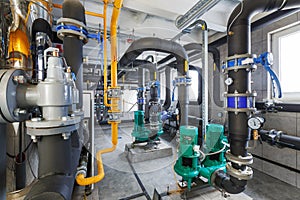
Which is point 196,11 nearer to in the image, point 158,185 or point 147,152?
point 158,185

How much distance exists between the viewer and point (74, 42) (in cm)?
75

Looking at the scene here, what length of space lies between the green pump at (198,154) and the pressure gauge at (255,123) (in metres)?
0.47

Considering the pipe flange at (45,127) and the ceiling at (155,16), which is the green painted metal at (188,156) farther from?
the ceiling at (155,16)

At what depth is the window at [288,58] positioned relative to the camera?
160 centimetres

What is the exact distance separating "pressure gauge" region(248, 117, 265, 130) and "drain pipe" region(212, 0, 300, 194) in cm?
3

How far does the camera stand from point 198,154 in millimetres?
1207

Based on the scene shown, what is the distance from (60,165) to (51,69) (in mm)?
326

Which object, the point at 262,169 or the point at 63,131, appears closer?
the point at 63,131

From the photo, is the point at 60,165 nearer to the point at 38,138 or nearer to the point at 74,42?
the point at 38,138

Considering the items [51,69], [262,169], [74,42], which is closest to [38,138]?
[51,69]

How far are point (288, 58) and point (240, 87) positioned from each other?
1.48 metres

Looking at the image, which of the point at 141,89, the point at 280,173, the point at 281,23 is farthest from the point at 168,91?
the point at 280,173

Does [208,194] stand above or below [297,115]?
below

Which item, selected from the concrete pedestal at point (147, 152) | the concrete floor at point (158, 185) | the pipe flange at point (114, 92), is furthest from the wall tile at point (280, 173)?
the pipe flange at point (114, 92)
